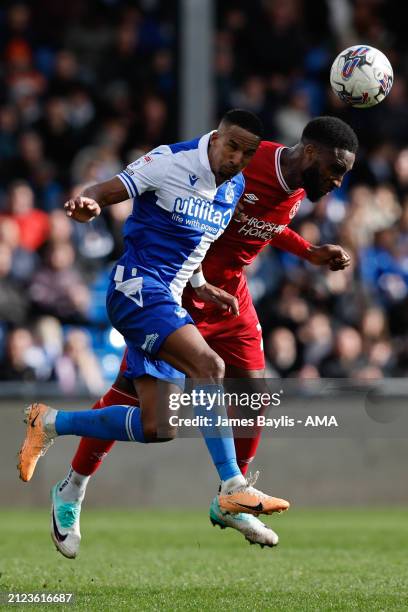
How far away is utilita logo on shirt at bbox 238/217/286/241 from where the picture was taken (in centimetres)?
847

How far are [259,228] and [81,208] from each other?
5.92ft

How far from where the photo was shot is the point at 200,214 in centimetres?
783

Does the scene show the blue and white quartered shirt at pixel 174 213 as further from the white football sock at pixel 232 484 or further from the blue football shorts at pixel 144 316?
the white football sock at pixel 232 484

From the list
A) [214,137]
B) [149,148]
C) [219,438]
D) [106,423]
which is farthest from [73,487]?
[149,148]

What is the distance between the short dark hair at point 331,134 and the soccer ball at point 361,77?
1.19 feet

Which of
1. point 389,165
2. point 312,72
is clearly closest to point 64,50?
point 312,72

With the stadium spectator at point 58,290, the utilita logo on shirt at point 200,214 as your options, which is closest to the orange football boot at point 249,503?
the utilita logo on shirt at point 200,214

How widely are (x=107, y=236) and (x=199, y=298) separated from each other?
19.2ft

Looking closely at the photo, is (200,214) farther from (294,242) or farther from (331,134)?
(294,242)

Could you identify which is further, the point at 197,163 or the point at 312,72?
the point at 312,72

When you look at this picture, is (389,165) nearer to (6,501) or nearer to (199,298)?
(6,501)

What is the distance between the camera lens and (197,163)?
777 cm

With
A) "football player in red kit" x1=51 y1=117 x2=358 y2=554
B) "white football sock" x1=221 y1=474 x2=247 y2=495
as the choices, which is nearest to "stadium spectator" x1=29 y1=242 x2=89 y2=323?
"football player in red kit" x1=51 y1=117 x2=358 y2=554

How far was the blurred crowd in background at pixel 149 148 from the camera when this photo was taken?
540 inches
